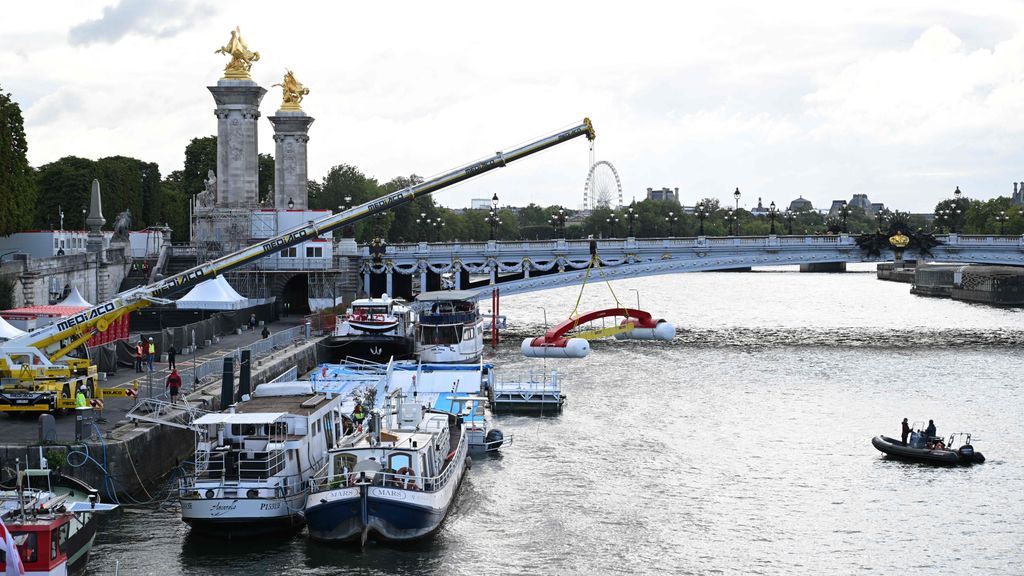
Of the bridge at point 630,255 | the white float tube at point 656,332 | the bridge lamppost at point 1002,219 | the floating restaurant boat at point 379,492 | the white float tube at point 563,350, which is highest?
the bridge lamppost at point 1002,219

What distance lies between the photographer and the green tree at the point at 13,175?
7650 cm

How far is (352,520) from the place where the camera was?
34281 mm

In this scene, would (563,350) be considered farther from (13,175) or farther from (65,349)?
(13,175)

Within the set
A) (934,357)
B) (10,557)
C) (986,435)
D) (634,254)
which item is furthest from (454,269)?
(10,557)

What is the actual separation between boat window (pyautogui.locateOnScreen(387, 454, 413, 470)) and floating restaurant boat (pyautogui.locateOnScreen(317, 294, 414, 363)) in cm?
3186

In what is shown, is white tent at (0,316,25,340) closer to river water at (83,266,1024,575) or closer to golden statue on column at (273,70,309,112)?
river water at (83,266,1024,575)

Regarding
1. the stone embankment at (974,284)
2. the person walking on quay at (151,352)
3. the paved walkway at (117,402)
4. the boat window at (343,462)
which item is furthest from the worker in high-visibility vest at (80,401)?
the stone embankment at (974,284)

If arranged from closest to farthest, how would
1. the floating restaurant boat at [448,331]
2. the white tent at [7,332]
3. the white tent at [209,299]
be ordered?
1. the white tent at [7,332]
2. the white tent at [209,299]
3. the floating restaurant boat at [448,331]

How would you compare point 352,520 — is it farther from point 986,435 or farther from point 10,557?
point 986,435

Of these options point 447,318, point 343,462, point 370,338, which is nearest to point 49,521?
point 343,462

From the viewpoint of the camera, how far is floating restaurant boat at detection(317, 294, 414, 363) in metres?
67.8

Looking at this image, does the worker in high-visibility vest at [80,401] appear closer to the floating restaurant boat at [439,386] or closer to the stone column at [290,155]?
the floating restaurant boat at [439,386]

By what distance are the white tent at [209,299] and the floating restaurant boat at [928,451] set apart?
1324 inches

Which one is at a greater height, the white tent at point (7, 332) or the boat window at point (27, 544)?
the white tent at point (7, 332)
